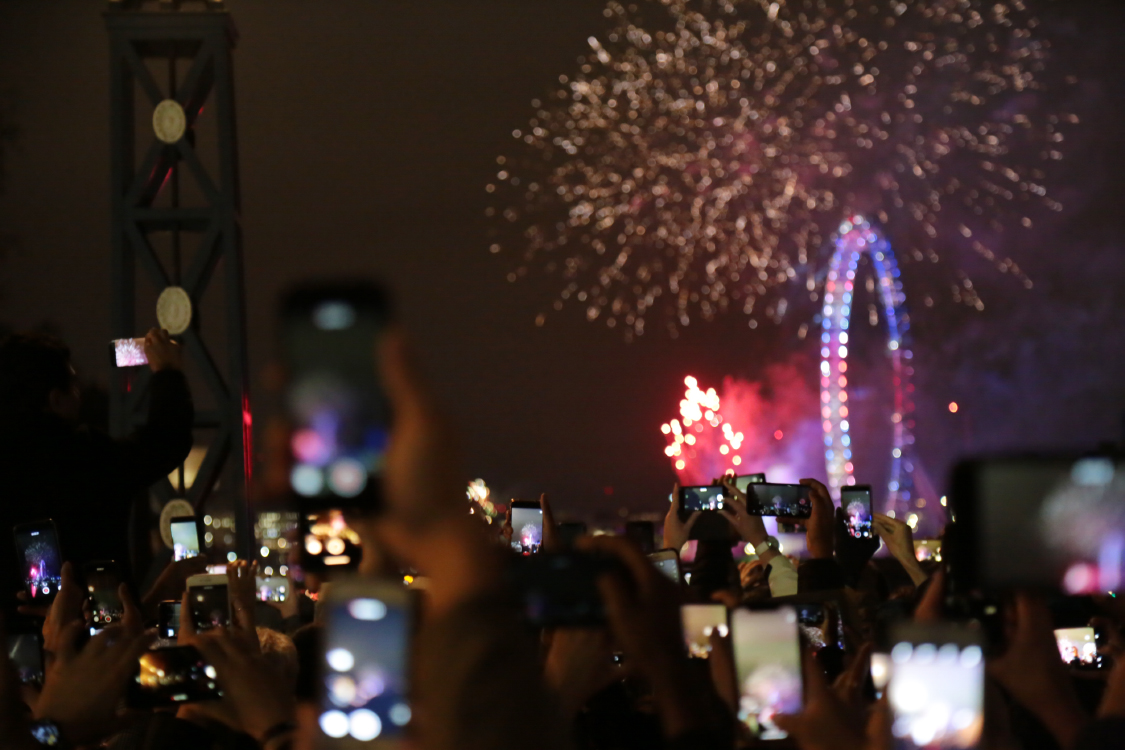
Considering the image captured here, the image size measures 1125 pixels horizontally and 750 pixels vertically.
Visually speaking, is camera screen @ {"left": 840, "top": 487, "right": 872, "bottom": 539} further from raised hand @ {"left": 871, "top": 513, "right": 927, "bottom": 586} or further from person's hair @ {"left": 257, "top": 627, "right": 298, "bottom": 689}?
person's hair @ {"left": 257, "top": 627, "right": 298, "bottom": 689}

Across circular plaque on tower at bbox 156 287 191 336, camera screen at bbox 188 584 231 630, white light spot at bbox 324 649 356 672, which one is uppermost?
circular plaque on tower at bbox 156 287 191 336

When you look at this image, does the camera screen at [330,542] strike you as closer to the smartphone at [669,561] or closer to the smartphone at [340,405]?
the smartphone at [340,405]

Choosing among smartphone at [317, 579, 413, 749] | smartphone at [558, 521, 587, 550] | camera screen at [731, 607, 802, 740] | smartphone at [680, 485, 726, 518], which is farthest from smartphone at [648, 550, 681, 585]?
smartphone at [317, 579, 413, 749]

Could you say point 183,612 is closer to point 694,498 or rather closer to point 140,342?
point 140,342

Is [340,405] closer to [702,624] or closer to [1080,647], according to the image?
[702,624]

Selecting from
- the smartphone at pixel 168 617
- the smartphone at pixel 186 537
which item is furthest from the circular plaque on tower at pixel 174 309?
the smartphone at pixel 168 617

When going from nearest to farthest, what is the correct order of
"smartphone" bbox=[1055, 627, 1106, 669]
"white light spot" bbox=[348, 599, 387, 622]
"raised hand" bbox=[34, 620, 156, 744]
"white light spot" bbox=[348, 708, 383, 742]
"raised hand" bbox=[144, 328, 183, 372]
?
1. "white light spot" bbox=[348, 708, 383, 742]
2. "white light spot" bbox=[348, 599, 387, 622]
3. "raised hand" bbox=[34, 620, 156, 744]
4. "smartphone" bbox=[1055, 627, 1106, 669]
5. "raised hand" bbox=[144, 328, 183, 372]
